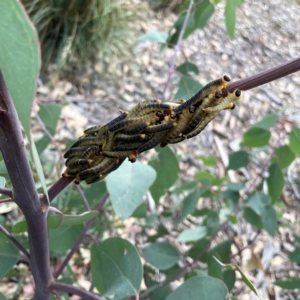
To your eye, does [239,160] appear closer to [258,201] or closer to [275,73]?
[258,201]

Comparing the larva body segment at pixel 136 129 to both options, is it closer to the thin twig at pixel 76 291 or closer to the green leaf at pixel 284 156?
the thin twig at pixel 76 291

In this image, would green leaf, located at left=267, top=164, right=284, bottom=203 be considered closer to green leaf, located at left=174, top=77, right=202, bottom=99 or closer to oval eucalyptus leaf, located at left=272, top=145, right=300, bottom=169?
oval eucalyptus leaf, located at left=272, top=145, right=300, bottom=169

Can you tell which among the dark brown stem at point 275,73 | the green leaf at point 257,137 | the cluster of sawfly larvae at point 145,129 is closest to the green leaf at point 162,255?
the green leaf at point 257,137

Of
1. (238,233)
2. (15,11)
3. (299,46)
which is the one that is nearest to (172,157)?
(15,11)

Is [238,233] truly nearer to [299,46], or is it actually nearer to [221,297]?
[221,297]

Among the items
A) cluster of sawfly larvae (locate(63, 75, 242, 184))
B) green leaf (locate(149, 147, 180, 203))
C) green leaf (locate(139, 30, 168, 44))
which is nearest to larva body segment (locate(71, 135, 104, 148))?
cluster of sawfly larvae (locate(63, 75, 242, 184))
